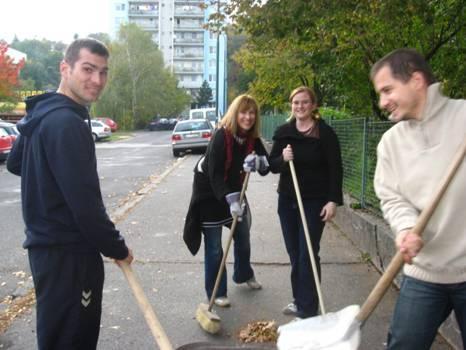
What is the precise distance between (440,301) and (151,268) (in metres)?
3.91

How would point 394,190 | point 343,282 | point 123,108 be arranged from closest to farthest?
1. point 394,190
2. point 343,282
3. point 123,108

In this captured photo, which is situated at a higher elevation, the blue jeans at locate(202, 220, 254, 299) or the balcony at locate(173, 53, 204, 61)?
the balcony at locate(173, 53, 204, 61)

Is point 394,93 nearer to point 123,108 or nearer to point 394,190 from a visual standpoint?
point 394,190

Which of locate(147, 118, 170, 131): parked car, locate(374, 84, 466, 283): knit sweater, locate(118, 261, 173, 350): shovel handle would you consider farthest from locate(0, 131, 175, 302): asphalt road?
locate(147, 118, 170, 131): parked car

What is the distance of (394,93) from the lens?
7.22ft

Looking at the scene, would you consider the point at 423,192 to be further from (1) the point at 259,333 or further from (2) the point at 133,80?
(2) the point at 133,80

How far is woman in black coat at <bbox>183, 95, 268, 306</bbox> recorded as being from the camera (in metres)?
4.09

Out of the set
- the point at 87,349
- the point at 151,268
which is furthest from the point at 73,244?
the point at 151,268

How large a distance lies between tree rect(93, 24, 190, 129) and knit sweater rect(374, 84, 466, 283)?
58045 mm

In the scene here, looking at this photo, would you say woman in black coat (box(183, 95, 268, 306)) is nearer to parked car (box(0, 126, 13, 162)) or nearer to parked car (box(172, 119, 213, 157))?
parked car (box(0, 126, 13, 162))

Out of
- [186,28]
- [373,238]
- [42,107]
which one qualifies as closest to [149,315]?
[42,107]

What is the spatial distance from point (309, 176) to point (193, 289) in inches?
69.4

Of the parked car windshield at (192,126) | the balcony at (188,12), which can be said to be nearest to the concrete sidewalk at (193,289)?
the parked car windshield at (192,126)

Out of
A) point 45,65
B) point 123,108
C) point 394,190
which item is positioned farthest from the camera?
point 45,65
